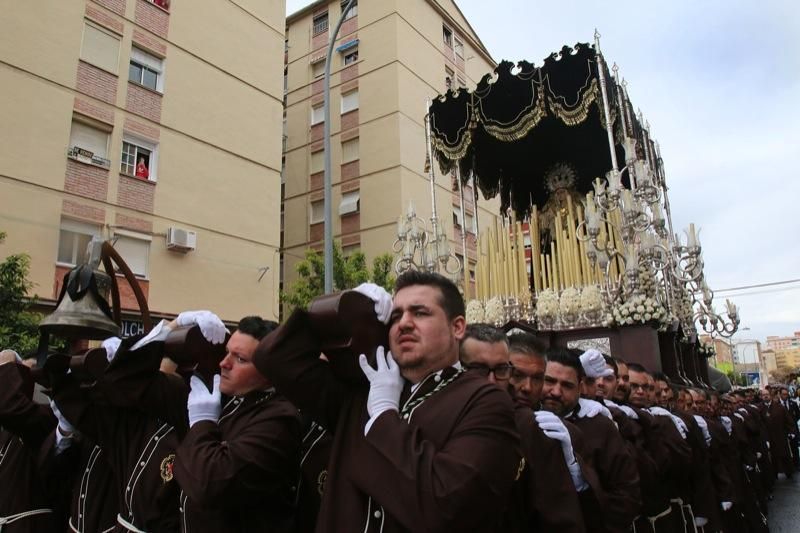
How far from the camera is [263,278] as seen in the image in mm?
17312

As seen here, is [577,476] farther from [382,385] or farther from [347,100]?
[347,100]

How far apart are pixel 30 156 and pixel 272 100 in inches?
311

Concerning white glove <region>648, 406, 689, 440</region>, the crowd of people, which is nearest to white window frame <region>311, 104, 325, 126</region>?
white glove <region>648, 406, 689, 440</region>

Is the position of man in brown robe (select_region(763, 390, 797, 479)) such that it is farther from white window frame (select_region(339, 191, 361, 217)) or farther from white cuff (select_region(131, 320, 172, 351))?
white window frame (select_region(339, 191, 361, 217))

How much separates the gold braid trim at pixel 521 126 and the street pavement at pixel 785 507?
Answer: 769 cm

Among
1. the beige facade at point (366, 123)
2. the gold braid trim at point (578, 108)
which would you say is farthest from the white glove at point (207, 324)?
the beige facade at point (366, 123)

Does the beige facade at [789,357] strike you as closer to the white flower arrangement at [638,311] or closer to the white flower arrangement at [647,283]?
the white flower arrangement at [647,283]

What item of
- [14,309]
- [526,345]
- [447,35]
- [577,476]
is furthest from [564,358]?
[447,35]

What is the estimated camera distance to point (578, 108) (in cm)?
1101

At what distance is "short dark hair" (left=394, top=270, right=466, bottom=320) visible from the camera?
7.46 ft

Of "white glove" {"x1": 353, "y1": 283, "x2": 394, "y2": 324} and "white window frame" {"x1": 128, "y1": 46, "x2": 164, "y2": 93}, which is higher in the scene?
"white window frame" {"x1": 128, "y1": 46, "x2": 164, "y2": 93}

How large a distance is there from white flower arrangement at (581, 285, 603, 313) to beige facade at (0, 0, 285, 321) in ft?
31.3

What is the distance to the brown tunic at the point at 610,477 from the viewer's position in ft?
9.96

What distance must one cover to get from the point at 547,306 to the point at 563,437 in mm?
7862
